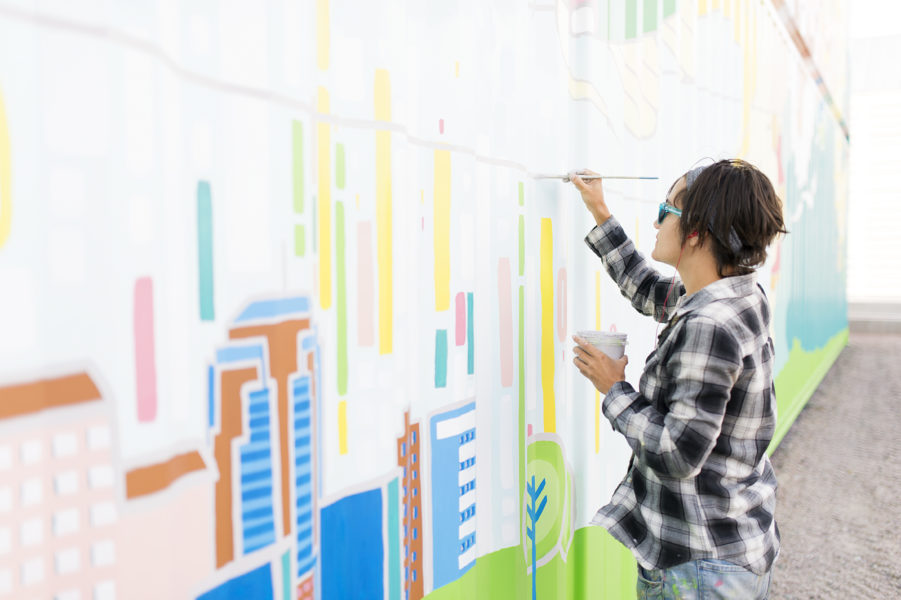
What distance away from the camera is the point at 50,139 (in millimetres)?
603

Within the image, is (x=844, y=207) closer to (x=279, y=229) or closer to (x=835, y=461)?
(x=835, y=461)

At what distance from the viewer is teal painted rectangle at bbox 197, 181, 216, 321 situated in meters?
0.73

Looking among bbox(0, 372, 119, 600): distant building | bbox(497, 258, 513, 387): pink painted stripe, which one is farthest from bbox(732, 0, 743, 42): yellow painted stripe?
bbox(0, 372, 119, 600): distant building

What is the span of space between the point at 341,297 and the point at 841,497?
3.30 m

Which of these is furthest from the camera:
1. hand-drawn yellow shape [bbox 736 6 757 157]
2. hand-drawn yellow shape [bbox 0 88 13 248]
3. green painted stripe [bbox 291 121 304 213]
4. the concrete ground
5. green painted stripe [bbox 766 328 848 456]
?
green painted stripe [bbox 766 328 848 456]

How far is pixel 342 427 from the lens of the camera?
0.94 m

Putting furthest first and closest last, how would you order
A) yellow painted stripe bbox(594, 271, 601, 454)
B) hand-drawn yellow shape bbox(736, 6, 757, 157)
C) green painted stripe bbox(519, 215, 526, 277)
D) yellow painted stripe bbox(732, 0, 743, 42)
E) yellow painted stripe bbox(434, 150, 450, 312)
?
hand-drawn yellow shape bbox(736, 6, 757, 157) < yellow painted stripe bbox(732, 0, 743, 42) < yellow painted stripe bbox(594, 271, 601, 454) < green painted stripe bbox(519, 215, 526, 277) < yellow painted stripe bbox(434, 150, 450, 312)

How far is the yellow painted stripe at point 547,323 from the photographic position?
150 centimetres

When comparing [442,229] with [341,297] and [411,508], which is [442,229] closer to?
[341,297]

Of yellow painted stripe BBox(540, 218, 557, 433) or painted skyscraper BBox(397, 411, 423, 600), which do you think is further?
yellow painted stripe BBox(540, 218, 557, 433)

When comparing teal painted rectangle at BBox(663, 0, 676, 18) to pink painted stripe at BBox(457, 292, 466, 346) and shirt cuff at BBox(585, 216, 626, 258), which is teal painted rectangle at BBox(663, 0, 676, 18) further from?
pink painted stripe at BBox(457, 292, 466, 346)

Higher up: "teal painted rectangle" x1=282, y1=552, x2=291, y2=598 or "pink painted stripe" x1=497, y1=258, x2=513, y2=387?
"pink painted stripe" x1=497, y1=258, x2=513, y2=387

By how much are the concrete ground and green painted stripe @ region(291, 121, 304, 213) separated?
232 cm

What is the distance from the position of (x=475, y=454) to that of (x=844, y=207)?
7840 millimetres
